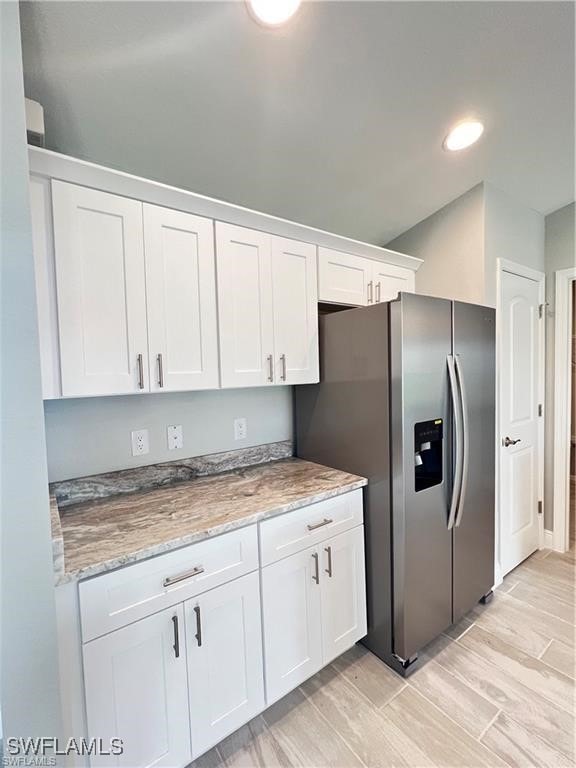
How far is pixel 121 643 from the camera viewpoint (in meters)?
1.04

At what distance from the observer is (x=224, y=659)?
1.25 m

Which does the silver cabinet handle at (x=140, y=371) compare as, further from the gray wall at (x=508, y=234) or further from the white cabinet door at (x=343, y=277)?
the gray wall at (x=508, y=234)

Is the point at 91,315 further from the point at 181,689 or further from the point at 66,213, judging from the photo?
the point at 181,689

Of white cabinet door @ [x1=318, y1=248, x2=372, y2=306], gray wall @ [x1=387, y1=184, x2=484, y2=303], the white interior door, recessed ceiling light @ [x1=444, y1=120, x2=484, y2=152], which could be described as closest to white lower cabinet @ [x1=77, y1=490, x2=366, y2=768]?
white cabinet door @ [x1=318, y1=248, x2=372, y2=306]

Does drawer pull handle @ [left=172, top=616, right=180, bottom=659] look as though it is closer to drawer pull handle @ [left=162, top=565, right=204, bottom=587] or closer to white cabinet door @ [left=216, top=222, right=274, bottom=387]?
drawer pull handle @ [left=162, top=565, right=204, bottom=587]

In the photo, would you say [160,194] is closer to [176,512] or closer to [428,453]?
[176,512]

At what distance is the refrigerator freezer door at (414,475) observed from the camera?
5.08ft

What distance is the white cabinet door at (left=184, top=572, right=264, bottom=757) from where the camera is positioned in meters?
1.18

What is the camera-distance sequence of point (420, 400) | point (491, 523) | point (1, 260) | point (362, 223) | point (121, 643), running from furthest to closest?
point (362, 223) → point (491, 523) → point (420, 400) → point (121, 643) → point (1, 260)

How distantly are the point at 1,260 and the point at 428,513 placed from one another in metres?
1.87

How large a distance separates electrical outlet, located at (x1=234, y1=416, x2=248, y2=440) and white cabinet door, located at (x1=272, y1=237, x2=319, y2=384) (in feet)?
1.39

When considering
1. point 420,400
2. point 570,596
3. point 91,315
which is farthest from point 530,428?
point 91,315

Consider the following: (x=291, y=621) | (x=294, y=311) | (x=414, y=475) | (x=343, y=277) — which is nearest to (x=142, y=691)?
A: (x=291, y=621)

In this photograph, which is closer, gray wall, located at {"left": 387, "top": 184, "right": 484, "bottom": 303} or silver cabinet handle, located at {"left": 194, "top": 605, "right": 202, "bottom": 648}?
silver cabinet handle, located at {"left": 194, "top": 605, "right": 202, "bottom": 648}
